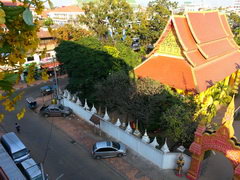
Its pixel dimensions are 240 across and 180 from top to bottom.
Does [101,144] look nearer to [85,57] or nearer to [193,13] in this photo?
[85,57]

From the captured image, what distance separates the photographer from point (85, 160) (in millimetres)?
14508

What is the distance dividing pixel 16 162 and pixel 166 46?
15.2 metres

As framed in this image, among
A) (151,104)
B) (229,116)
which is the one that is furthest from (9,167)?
(229,116)

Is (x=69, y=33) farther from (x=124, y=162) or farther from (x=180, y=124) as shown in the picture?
(x=180, y=124)

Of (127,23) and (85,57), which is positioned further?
(127,23)

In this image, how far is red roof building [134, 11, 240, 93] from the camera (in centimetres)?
1776

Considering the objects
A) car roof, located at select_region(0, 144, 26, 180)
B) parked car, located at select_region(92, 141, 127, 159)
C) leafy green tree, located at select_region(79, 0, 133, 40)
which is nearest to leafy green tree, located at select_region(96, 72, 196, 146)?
parked car, located at select_region(92, 141, 127, 159)

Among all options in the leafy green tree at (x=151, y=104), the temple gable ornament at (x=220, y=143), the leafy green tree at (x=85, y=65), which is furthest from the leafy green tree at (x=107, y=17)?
the temple gable ornament at (x=220, y=143)

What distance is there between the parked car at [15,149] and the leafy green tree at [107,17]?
24250mm

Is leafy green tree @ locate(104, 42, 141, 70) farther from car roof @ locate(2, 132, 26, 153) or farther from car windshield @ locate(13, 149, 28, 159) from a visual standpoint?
car windshield @ locate(13, 149, 28, 159)

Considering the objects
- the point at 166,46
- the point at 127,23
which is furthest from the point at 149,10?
the point at 166,46

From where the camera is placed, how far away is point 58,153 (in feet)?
49.7

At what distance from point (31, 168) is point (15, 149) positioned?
2.29 m

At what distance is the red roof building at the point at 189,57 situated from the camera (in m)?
17.8
